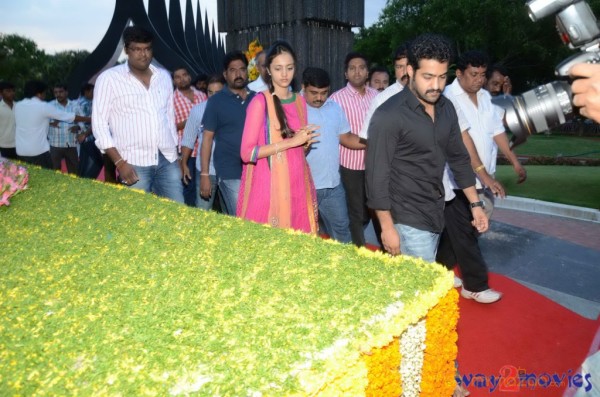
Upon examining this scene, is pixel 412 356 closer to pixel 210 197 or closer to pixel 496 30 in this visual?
pixel 210 197

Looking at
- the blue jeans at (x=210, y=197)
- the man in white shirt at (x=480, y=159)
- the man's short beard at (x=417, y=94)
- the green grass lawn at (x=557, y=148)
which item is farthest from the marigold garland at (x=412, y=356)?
Result: the green grass lawn at (x=557, y=148)

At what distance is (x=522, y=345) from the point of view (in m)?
3.82

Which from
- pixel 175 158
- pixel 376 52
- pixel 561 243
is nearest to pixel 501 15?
pixel 376 52

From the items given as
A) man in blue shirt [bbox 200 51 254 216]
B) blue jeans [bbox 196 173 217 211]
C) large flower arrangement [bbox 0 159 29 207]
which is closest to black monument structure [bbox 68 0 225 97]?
blue jeans [bbox 196 173 217 211]

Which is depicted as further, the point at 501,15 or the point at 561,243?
the point at 501,15

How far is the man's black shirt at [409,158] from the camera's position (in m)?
3.12

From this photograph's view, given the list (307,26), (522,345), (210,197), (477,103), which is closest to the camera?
(522,345)

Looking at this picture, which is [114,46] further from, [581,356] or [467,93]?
[581,356]

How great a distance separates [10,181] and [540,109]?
3.69 meters

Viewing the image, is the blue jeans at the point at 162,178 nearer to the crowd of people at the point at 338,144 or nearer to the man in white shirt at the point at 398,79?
the crowd of people at the point at 338,144

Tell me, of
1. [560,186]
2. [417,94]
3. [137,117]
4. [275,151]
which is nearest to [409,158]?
[417,94]

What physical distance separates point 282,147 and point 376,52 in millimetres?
44191

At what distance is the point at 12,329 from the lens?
1.86 m

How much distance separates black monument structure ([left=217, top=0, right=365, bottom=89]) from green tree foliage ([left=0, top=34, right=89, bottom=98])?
1677 inches
